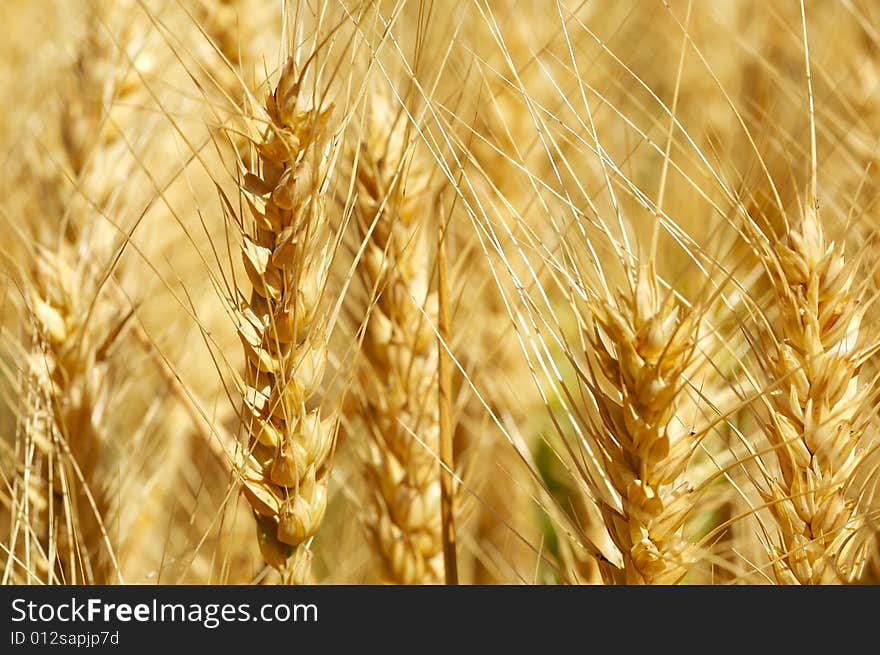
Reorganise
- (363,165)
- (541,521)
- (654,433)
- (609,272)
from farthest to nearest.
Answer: (609,272) → (541,521) → (363,165) → (654,433)

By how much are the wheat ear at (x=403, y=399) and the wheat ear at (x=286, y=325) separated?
204 millimetres

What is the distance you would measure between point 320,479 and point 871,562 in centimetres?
59

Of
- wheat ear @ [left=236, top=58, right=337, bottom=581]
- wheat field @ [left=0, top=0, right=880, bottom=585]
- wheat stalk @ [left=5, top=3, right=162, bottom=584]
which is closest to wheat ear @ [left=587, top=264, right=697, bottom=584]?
wheat field @ [left=0, top=0, right=880, bottom=585]

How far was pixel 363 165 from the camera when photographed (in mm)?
920

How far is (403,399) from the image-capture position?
95 centimetres

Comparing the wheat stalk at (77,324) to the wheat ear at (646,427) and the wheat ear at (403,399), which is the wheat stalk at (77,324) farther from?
the wheat ear at (646,427)

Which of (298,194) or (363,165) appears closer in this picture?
(298,194)

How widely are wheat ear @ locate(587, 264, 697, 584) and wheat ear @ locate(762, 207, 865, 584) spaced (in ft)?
0.25

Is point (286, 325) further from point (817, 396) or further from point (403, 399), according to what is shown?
point (817, 396)

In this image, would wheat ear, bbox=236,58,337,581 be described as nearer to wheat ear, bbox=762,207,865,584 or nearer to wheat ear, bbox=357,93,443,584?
wheat ear, bbox=357,93,443,584

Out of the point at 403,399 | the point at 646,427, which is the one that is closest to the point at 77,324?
the point at 403,399

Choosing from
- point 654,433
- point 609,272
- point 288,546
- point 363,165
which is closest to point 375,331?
point 363,165
